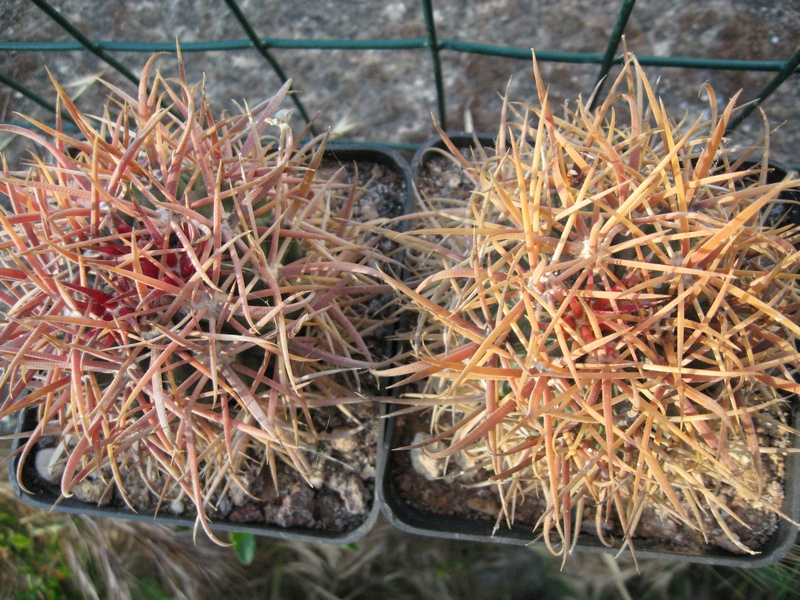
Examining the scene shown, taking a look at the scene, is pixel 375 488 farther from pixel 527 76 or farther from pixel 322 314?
pixel 527 76

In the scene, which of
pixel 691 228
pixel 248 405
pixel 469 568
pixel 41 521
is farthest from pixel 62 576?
pixel 691 228

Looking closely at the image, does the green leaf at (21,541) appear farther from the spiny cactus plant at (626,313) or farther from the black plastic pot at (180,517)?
the spiny cactus plant at (626,313)

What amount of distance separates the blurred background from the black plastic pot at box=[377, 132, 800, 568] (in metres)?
0.20

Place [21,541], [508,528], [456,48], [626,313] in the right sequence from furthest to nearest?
[21,541]
[456,48]
[508,528]
[626,313]

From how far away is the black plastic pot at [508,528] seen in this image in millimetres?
560

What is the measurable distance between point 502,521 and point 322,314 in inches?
10.9

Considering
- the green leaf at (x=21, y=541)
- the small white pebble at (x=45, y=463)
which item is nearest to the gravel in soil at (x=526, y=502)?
the small white pebble at (x=45, y=463)

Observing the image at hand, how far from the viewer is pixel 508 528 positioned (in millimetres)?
590

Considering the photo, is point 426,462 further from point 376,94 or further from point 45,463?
point 376,94

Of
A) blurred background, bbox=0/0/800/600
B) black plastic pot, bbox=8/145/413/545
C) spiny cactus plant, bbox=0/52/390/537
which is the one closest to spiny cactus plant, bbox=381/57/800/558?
spiny cactus plant, bbox=0/52/390/537

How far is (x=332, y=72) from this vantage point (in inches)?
40.5

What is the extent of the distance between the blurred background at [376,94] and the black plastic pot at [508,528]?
0.65 ft

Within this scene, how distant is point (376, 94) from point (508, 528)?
2.28ft

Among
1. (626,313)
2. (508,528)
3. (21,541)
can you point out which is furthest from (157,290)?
(21,541)
